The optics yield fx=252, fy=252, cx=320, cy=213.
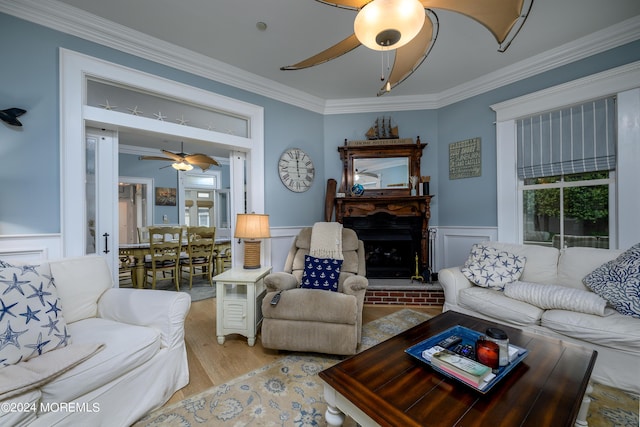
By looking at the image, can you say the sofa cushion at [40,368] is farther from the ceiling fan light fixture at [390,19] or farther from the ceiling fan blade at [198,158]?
the ceiling fan blade at [198,158]

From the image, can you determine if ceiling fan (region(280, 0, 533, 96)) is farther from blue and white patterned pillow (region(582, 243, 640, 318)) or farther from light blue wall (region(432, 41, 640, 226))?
light blue wall (region(432, 41, 640, 226))

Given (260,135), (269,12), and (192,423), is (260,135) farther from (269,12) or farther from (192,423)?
(192,423)

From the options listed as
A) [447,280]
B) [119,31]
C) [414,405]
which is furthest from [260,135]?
[414,405]

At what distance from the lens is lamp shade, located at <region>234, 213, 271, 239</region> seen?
2.53 m

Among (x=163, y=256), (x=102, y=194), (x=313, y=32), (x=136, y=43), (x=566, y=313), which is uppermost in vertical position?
(x=313, y=32)

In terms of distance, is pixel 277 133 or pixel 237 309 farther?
pixel 277 133

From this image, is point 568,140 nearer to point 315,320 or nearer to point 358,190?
point 358,190

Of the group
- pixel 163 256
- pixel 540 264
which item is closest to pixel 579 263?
pixel 540 264

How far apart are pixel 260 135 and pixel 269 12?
131 centimetres

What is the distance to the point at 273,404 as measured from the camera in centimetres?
152

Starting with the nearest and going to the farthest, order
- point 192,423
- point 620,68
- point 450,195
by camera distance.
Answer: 1. point 192,423
2. point 620,68
3. point 450,195

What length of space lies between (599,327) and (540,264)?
0.78 metres

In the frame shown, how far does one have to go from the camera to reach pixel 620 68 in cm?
231

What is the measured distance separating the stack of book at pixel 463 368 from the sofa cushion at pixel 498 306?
120cm
